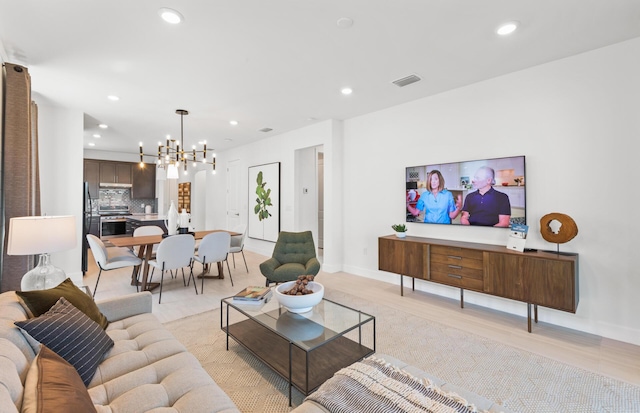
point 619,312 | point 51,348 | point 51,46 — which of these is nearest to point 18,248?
point 51,348

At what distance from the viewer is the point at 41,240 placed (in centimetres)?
204

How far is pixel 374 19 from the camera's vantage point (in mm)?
2371

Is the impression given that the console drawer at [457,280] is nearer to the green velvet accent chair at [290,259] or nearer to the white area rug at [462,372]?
the white area rug at [462,372]

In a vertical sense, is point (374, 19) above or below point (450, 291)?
above

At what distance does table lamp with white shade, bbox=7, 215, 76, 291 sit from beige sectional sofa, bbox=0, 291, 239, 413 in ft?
1.54

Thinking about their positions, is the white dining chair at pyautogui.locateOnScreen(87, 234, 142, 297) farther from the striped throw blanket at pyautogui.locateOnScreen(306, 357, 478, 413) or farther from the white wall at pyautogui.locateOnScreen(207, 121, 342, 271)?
the striped throw blanket at pyautogui.locateOnScreen(306, 357, 478, 413)

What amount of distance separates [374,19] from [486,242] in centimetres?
277

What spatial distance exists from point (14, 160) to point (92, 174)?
6.03m

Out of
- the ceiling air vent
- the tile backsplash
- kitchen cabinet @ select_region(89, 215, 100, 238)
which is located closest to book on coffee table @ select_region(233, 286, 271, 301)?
the ceiling air vent

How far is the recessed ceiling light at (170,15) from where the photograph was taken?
224cm

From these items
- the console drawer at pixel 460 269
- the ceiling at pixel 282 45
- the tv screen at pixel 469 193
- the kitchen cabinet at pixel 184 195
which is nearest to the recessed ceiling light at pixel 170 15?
the ceiling at pixel 282 45

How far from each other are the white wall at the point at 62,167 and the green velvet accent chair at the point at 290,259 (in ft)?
10.2

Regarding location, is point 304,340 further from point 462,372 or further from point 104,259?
Answer: point 104,259

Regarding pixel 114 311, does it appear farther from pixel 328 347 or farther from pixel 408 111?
pixel 408 111
